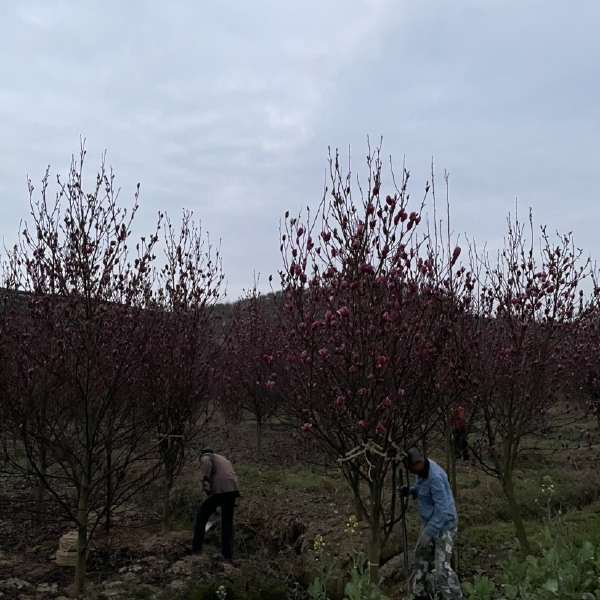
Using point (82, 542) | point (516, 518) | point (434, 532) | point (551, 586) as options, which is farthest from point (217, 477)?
point (551, 586)

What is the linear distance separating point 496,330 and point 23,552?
6.66m

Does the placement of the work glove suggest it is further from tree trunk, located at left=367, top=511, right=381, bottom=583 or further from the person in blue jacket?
tree trunk, located at left=367, top=511, right=381, bottom=583

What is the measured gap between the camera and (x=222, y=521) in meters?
7.12

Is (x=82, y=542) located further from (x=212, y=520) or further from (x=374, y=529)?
(x=374, y=529)

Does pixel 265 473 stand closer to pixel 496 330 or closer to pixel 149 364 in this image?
pixel 149 364

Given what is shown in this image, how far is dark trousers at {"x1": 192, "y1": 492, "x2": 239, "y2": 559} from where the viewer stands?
280 inches

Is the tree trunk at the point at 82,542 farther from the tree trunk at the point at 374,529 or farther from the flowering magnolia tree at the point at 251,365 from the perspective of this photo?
the flowering magnolia tree at the point at 251,365

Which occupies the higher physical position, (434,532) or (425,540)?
(434,532)

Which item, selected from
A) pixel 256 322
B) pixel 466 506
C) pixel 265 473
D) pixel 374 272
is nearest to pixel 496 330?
pixel 466 506

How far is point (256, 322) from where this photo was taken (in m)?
14.5

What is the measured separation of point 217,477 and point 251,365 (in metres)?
6.14

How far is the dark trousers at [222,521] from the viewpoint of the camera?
280 inches

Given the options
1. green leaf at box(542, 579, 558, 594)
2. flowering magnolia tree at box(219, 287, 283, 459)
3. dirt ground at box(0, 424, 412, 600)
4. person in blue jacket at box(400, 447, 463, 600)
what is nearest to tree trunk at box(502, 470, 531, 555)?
person in blue jacket at box(400, 447, 463, 600)

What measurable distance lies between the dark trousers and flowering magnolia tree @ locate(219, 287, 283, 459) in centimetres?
535
